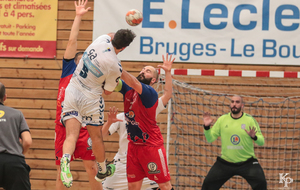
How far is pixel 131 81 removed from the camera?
4.68 m

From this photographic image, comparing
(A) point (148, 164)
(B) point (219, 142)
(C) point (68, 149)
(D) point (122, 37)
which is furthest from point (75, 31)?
(B) point (219, 142)

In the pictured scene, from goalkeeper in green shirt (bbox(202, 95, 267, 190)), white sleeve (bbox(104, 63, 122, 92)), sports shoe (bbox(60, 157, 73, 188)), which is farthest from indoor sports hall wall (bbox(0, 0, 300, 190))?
sports shoe (bbox(60, 157, 73, 188))

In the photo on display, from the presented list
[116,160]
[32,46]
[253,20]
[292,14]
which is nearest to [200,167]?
[116,160]

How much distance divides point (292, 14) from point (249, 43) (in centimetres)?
118

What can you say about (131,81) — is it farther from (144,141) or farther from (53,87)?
(53,87)

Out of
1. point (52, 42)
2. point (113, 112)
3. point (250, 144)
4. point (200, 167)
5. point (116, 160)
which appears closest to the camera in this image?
point (113, 112)

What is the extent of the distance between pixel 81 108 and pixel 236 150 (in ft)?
11.5

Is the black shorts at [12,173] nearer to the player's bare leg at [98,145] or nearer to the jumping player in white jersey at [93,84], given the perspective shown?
the jumping player in white jersey at [93,84]

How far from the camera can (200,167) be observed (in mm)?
7762

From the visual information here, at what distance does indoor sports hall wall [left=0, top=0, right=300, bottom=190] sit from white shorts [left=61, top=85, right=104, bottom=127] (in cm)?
349

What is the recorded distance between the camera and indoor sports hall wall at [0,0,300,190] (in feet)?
25.7

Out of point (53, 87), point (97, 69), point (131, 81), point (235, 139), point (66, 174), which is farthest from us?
point (53, 87)

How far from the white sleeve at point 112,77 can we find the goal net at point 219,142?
123 inches

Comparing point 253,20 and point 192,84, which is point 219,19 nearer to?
point 253,20
